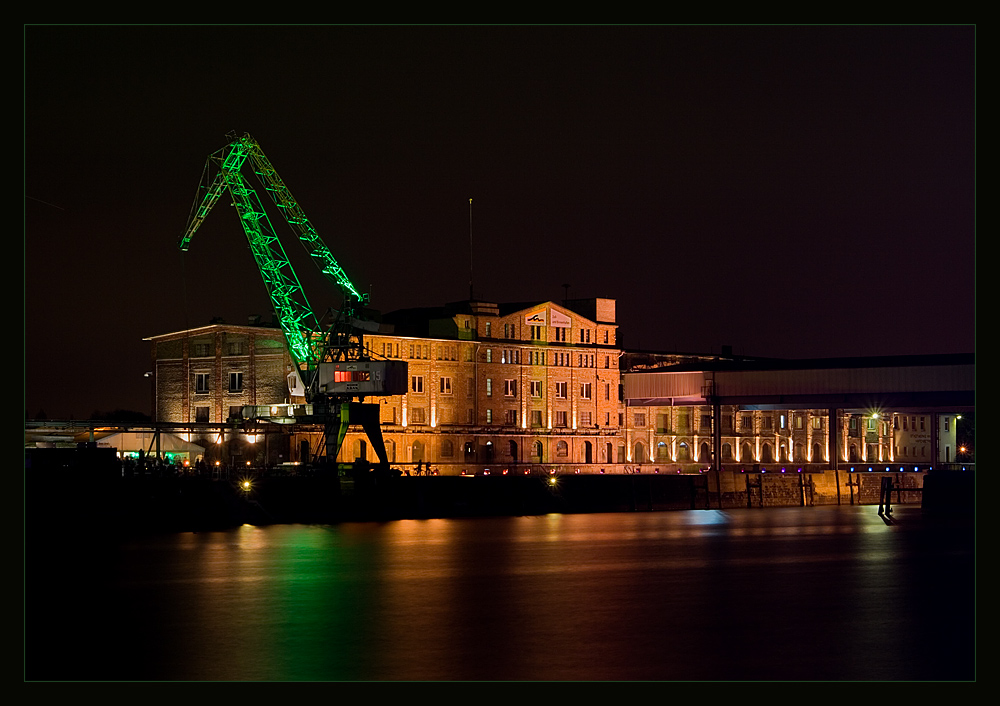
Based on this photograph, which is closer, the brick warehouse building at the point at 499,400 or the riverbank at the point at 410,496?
the riverbank at the point at 410,496

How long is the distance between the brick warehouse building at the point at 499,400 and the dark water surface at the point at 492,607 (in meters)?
30.8

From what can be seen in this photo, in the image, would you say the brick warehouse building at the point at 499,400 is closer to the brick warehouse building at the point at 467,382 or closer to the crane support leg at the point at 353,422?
the brick warehouse building at the point at 467,382

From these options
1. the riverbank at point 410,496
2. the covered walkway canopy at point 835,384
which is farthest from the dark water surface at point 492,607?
the covered walkway canopy at point 835,384

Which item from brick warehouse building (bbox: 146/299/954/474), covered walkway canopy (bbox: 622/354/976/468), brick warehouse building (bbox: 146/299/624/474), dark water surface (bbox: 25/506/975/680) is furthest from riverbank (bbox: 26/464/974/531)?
brick warehouse building (bbox: 146/299/624/474)

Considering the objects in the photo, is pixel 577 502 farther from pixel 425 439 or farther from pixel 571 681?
pixel 571 681

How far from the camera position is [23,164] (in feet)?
85.0

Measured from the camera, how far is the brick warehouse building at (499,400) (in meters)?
93.9

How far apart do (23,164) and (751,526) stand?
5451 cm

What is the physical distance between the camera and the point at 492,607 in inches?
1586

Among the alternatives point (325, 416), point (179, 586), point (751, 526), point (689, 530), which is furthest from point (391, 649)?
point (325, 416)

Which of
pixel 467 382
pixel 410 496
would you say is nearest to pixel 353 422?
pixel 410 496

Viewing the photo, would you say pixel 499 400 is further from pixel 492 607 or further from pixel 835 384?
pixel 492 607

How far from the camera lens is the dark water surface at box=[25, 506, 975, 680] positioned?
3152 centimetres

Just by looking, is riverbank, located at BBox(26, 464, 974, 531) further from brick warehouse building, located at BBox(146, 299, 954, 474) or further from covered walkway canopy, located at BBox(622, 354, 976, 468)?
brick warehouse building, located at BBox(146, 299, 954, 474)
